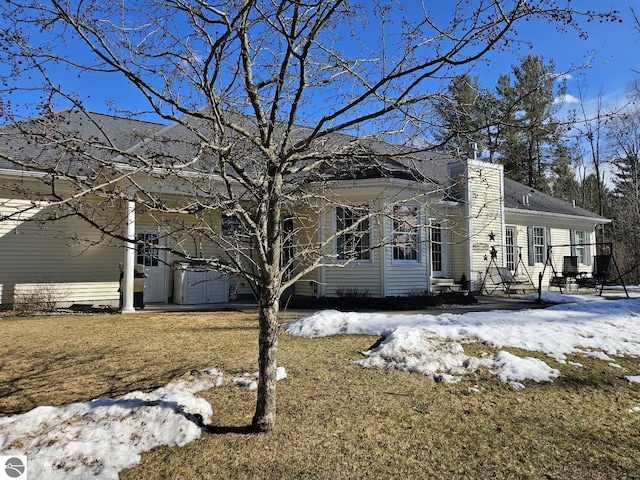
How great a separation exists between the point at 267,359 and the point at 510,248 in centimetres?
1661

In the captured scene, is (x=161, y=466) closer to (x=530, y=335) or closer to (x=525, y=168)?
(x=525, y=168)

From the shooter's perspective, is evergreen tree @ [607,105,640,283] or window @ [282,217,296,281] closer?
window @ [282,217,296,281]

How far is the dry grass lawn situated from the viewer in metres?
3.14

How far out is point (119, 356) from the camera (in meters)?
6.20

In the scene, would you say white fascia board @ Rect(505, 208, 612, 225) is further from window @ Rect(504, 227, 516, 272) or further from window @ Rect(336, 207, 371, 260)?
window @ Rect(336, 207, 371, 260)

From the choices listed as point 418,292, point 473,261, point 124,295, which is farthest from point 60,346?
point 473,261

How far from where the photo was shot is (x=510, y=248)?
17.9 meters

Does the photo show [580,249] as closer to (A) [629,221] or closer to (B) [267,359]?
(A) [629,221]

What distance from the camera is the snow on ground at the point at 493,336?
17.8 feet

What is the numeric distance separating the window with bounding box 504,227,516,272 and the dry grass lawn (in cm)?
1182

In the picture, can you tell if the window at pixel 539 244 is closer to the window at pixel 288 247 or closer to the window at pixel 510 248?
the window at pixel 510 248

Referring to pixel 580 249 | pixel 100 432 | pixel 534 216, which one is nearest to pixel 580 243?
pixel 580 249

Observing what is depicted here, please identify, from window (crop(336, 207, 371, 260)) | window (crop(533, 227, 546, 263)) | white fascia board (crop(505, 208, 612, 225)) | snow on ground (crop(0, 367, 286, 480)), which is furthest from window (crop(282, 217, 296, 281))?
window (crop(533, 227, 546, 263))

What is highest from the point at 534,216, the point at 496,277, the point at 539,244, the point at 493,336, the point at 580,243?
the point at 534,216
